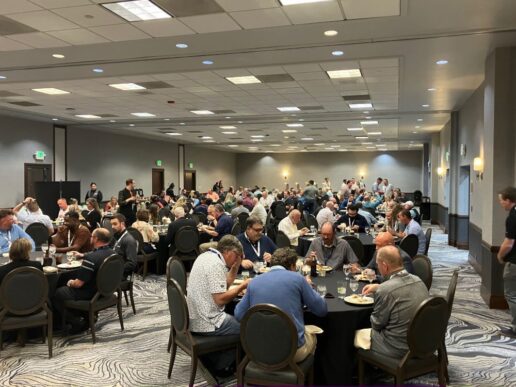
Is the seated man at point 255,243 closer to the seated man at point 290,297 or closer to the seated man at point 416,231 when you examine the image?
the seated man at point 290,297

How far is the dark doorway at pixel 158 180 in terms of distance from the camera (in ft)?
73.9

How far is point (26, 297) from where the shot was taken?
14.4 ft

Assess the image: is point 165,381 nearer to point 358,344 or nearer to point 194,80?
point 358,344

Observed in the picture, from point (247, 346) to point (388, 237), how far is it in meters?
2.12

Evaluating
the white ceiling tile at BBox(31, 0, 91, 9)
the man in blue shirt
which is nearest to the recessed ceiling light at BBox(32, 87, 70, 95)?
the man in blue shirt

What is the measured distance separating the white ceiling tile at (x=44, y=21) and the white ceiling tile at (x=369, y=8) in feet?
10.5

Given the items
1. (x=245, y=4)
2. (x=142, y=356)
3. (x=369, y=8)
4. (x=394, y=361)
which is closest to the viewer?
(x=394, y=361)

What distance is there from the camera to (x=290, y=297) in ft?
10.4

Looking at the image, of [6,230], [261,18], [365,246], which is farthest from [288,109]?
[6,230]

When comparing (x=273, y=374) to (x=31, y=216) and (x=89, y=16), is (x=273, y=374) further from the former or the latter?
(x=31, y=216)

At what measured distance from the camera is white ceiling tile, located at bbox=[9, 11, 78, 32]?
17.1 feet

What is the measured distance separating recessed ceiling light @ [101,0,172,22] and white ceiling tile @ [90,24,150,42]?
312mm

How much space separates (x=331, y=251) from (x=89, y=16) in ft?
12.4

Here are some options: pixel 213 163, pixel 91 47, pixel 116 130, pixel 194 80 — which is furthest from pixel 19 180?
pixel 213 163
